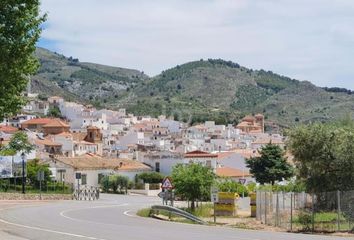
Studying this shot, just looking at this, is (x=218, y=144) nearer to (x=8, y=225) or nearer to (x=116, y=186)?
(x=116, y=186)

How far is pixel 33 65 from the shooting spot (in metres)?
22.9

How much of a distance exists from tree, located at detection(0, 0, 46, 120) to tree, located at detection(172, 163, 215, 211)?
28556mm

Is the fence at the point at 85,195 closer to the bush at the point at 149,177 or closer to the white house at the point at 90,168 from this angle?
the white house at the point at 90,168

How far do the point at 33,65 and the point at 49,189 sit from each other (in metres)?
56.5

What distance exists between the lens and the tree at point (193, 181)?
49938 millimetres

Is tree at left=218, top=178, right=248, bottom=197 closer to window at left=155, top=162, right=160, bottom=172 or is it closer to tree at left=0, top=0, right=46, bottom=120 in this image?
window at left=155, top=162, right=160, bottom=172

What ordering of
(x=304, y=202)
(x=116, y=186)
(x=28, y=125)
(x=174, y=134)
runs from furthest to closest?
(x=174, y=134), (x=28, y=125), (x=116, y=186), (x=304, y=202)

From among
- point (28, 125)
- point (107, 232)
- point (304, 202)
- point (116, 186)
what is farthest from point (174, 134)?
point (107, 232)

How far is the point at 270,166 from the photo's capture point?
298 feet

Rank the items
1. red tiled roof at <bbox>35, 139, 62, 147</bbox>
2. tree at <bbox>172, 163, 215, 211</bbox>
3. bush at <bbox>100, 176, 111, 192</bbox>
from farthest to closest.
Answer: red tiled roof at <bbox>35, 139, 62, 147</bbox> < bush at <bbox>100, 176, 111, 192</bbox> < tree at <bbox>172, 163, 215, 211</bbox>

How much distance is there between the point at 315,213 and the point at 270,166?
52.6 meters

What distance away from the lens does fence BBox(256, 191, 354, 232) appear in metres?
33.5

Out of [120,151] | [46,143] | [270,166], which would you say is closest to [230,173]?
[270,166]

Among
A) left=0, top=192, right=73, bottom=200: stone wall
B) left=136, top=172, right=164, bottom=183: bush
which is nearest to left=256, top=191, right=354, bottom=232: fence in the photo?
left=0, top=192, right=73, bottom=200: stone wall
